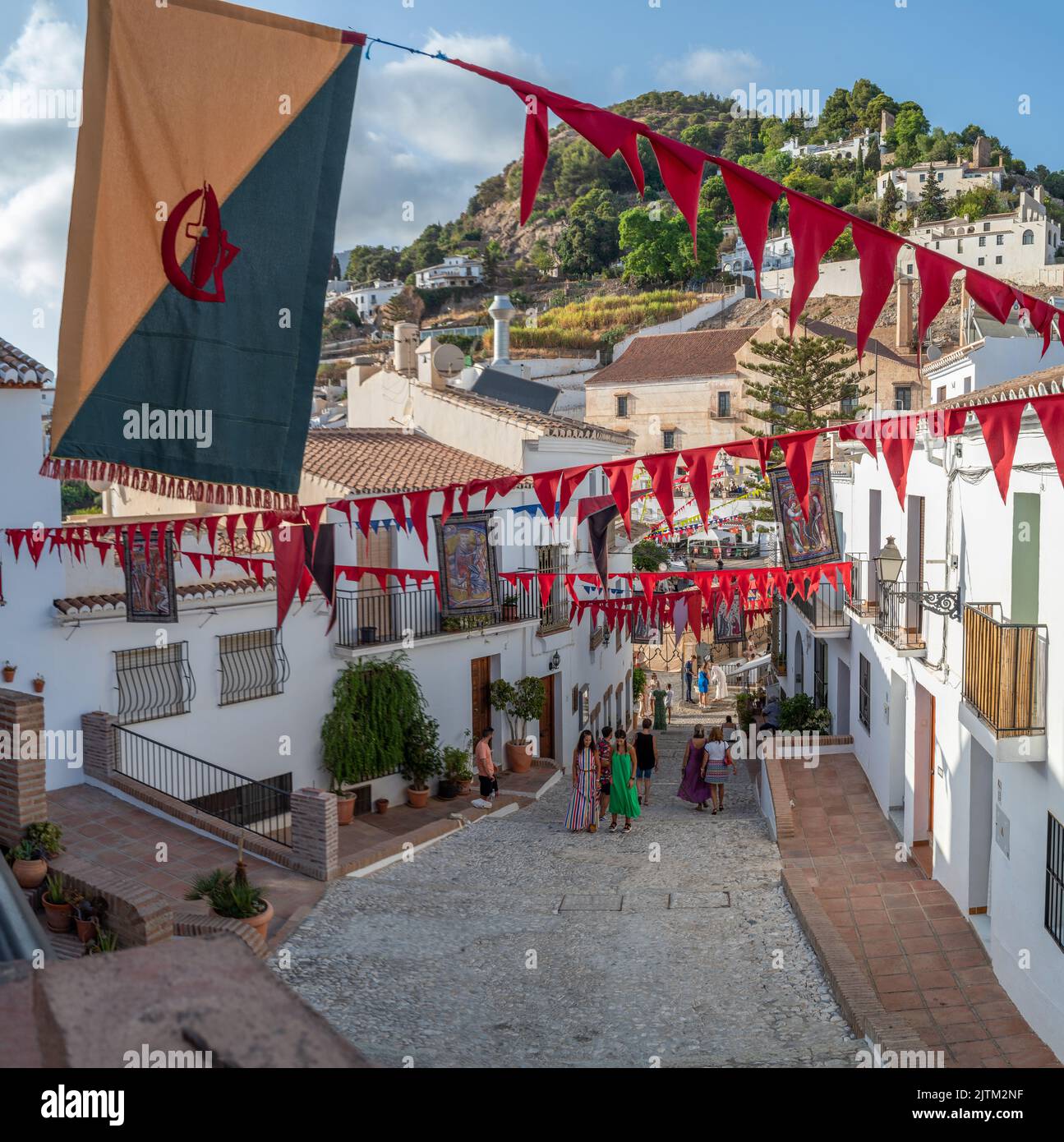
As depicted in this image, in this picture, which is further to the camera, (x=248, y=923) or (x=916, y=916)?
(x=916, y=916)

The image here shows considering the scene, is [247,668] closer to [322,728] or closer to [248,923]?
[322,728]

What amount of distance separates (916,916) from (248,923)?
7106 mm

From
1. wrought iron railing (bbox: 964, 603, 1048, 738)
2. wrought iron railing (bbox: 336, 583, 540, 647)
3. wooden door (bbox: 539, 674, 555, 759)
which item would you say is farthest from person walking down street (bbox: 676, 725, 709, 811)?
wrought iron railing (bbox: 964, 603, 1048, 738)

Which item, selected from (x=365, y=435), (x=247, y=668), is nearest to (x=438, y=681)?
(x=247, y=668)

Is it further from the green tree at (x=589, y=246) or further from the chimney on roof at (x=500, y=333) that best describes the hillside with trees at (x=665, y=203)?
the chimney on roof at (x=500, y=333)

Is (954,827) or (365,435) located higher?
(365,435)

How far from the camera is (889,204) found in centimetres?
9206

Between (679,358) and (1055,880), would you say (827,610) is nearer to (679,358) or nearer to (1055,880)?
(1055,880)

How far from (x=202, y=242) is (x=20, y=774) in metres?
6.62

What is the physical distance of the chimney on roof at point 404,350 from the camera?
1044 inches

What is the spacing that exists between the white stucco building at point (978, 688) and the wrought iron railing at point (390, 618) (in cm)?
678

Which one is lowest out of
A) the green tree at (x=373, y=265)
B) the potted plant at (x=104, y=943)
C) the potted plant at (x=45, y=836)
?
the potted plant at (x=104, y=943)

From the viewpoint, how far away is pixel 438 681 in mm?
19016

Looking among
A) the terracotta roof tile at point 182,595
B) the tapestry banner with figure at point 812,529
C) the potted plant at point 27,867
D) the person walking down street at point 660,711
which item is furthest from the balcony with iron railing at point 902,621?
the person walking down street at point 660,711
